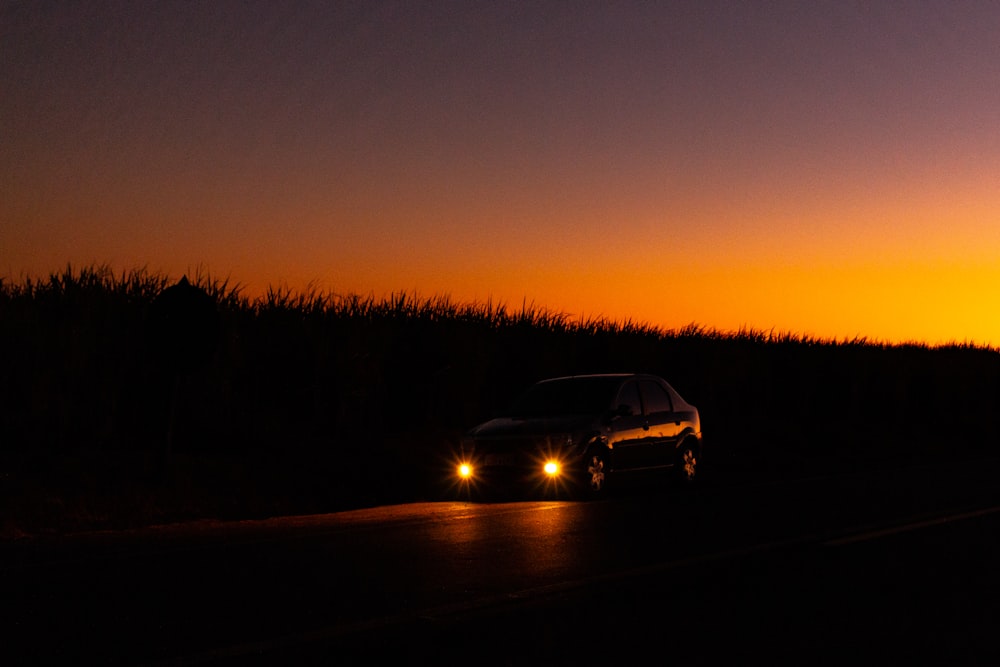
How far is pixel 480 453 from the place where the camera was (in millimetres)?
18906

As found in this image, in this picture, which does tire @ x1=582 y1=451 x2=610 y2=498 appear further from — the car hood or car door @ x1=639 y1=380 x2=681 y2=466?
car door @ x1=639 y1=380 x2=681 y2=466

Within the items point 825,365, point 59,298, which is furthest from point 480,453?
point 825,365

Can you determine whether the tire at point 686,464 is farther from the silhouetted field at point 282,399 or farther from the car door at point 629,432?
the silhouetted field at point 282,399

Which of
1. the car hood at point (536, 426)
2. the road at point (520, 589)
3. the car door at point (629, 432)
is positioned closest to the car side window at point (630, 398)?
the car door at point (629, 432)

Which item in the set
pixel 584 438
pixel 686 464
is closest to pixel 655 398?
pixel 686 464

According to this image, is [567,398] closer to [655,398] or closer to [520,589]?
[655,398]

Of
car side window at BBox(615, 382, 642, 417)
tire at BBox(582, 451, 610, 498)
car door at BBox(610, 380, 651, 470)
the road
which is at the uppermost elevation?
car side window at BBox(615, 382, 642, 417)

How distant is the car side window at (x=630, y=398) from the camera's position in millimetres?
19859

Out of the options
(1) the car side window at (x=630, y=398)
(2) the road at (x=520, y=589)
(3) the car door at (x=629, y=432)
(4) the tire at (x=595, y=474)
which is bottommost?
(2) the road at (x=520, y=589)

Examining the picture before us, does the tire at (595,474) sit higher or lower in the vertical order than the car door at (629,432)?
lower

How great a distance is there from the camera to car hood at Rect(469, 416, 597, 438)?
18875mm

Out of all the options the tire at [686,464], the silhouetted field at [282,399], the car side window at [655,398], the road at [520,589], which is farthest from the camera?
the tire at [686,464]

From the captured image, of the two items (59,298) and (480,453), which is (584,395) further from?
(59,298)

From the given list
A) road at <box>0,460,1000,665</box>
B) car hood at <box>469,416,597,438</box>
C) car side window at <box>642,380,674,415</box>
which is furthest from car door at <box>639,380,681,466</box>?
road at <box>0,460,1000,665</box>
